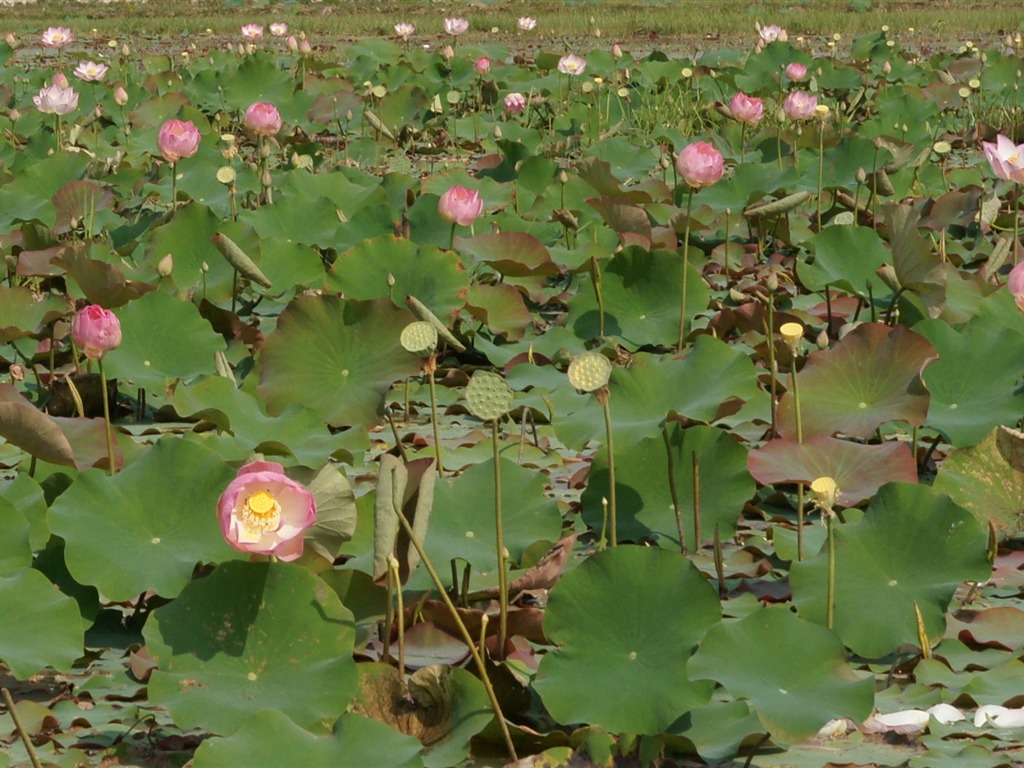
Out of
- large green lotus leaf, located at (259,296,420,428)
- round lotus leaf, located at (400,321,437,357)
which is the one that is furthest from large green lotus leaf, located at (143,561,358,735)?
large green lotus leaf, located at (259,296,420,428)

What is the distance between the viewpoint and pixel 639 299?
3.21 meters

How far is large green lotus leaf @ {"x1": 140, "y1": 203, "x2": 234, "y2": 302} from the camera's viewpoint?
11.0 ft

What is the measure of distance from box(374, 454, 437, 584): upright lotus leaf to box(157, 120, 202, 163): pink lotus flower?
6.75 ft

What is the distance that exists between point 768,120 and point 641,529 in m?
4.43

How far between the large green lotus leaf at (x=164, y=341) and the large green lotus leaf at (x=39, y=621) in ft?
3.59

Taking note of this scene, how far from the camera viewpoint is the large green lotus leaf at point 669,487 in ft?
6.85

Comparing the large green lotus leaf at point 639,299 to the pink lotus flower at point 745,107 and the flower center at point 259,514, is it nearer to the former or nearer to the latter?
the pink lotus flower at point 745,107

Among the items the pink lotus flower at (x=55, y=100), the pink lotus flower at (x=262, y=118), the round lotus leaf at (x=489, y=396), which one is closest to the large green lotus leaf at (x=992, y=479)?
the round lotus leaf at (x=489, y=396)

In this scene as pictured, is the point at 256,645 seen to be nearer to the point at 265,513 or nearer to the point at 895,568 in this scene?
the point at 265,513

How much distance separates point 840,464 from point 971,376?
377 mm

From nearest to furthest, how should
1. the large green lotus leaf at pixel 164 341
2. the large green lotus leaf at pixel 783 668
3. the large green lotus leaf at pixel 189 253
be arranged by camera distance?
1. the large green lotus leaf at pixel 783 668
2. the large green lotus leaf at pixel 164 341
3. the large green lotus leaf at pixel 189 253

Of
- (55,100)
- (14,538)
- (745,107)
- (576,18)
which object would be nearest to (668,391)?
(14,538)

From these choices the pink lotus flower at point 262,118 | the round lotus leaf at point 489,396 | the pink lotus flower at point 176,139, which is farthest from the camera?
the pink lotus flower at point 262,118

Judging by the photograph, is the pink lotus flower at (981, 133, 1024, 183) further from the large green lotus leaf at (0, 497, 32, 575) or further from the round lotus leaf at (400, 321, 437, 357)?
the large green lotus leaf at (0, 497, 32, 575)
